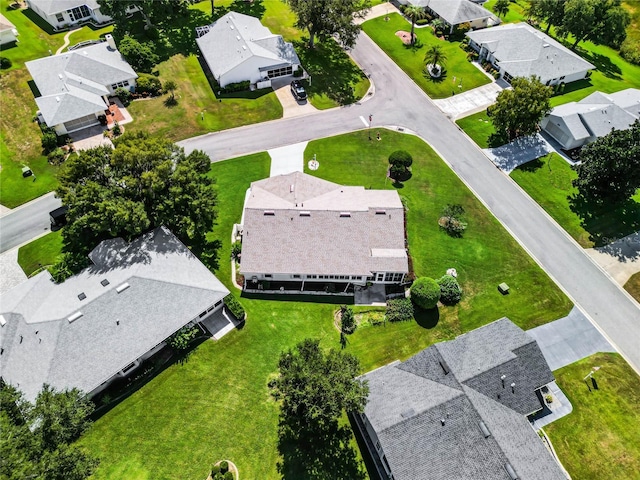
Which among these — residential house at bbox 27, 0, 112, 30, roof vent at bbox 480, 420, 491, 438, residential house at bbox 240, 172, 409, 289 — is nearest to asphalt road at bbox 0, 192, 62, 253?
residential house at bbox 240, 172, 409, 289

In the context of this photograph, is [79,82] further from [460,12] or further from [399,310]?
[460,12]

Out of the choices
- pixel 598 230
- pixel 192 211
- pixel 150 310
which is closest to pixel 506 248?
pixel 598 230

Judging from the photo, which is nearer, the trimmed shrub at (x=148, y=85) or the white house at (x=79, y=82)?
the white house at (x=79, y=82)

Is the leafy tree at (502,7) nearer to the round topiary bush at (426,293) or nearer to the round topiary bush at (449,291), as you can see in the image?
the round topiary bush at (449,291)

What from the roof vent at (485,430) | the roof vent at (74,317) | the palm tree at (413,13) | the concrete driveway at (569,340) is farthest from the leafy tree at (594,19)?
the roof vent at (74,317)

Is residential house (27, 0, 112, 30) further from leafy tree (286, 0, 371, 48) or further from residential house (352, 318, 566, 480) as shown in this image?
residential house (352, 318, 566, 480)

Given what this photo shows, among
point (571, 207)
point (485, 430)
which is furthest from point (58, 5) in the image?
point (485, 430)

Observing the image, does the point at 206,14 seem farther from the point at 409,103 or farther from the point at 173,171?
the point at 173,171
